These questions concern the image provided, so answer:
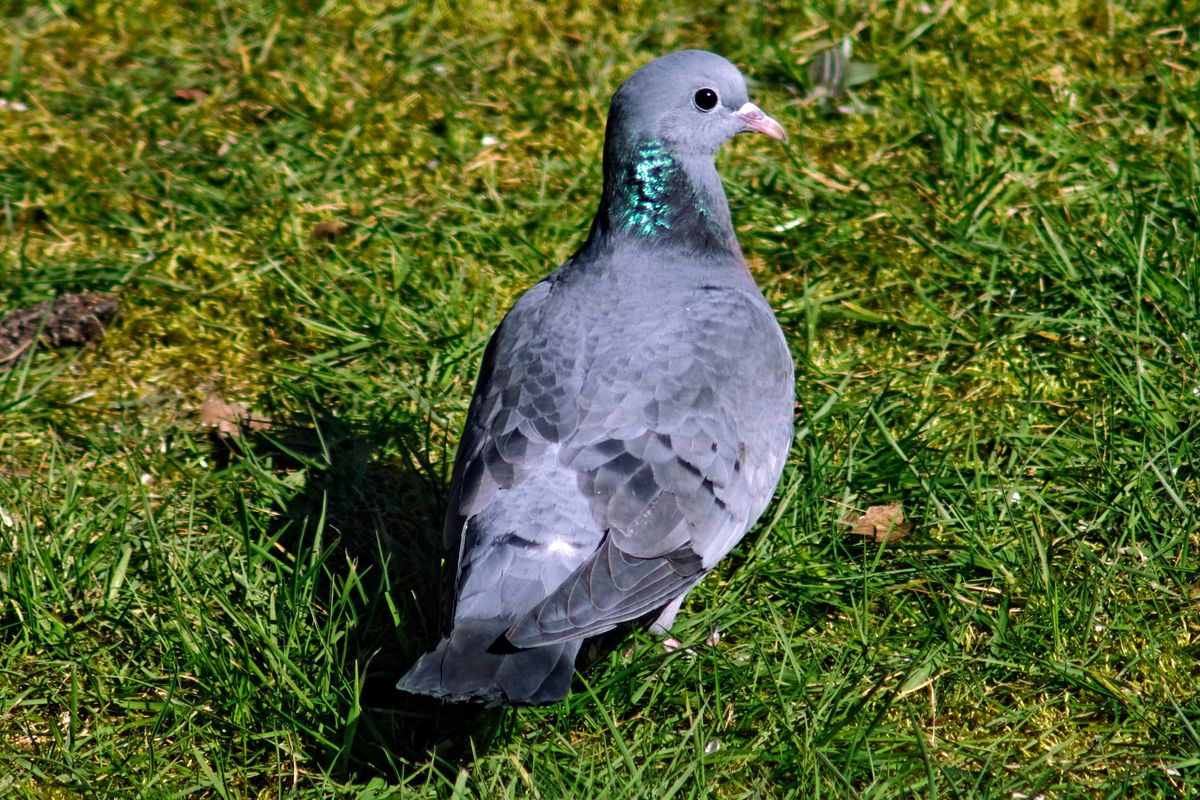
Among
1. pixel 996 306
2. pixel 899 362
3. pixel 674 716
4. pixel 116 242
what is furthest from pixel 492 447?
pixel 116 242

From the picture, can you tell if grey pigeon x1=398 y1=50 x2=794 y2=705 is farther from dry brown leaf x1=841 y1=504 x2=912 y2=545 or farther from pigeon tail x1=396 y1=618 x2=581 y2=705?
dry brown leaf x1=841 y1=504 x2=912 y2=545

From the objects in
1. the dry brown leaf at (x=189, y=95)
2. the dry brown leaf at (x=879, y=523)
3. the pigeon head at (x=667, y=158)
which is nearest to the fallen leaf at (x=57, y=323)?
the dry brown leaf at (x=189, y=95)

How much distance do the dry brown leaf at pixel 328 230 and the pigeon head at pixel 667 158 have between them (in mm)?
1574

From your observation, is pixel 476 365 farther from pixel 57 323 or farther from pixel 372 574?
pixel 57 323

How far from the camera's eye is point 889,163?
506 cm

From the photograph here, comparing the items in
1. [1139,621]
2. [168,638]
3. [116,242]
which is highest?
[116,242]

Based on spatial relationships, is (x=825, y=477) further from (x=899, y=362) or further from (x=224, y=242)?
(x=224, y=242)

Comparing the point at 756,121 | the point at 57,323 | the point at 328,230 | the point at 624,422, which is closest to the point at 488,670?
the point at 624,422

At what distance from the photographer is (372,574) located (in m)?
3.82

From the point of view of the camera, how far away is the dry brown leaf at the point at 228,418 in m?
4.22

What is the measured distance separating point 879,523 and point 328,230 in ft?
8.06

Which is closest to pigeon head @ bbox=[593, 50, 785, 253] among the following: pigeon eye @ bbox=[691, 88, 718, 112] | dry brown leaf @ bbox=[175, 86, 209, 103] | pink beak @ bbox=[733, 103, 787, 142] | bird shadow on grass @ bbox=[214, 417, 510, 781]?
pigeon eye @ bbox=[691, 88, 718, 112]

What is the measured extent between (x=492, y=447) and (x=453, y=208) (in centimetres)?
204

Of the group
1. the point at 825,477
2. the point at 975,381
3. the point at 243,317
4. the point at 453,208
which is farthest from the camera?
the point at 453,208
